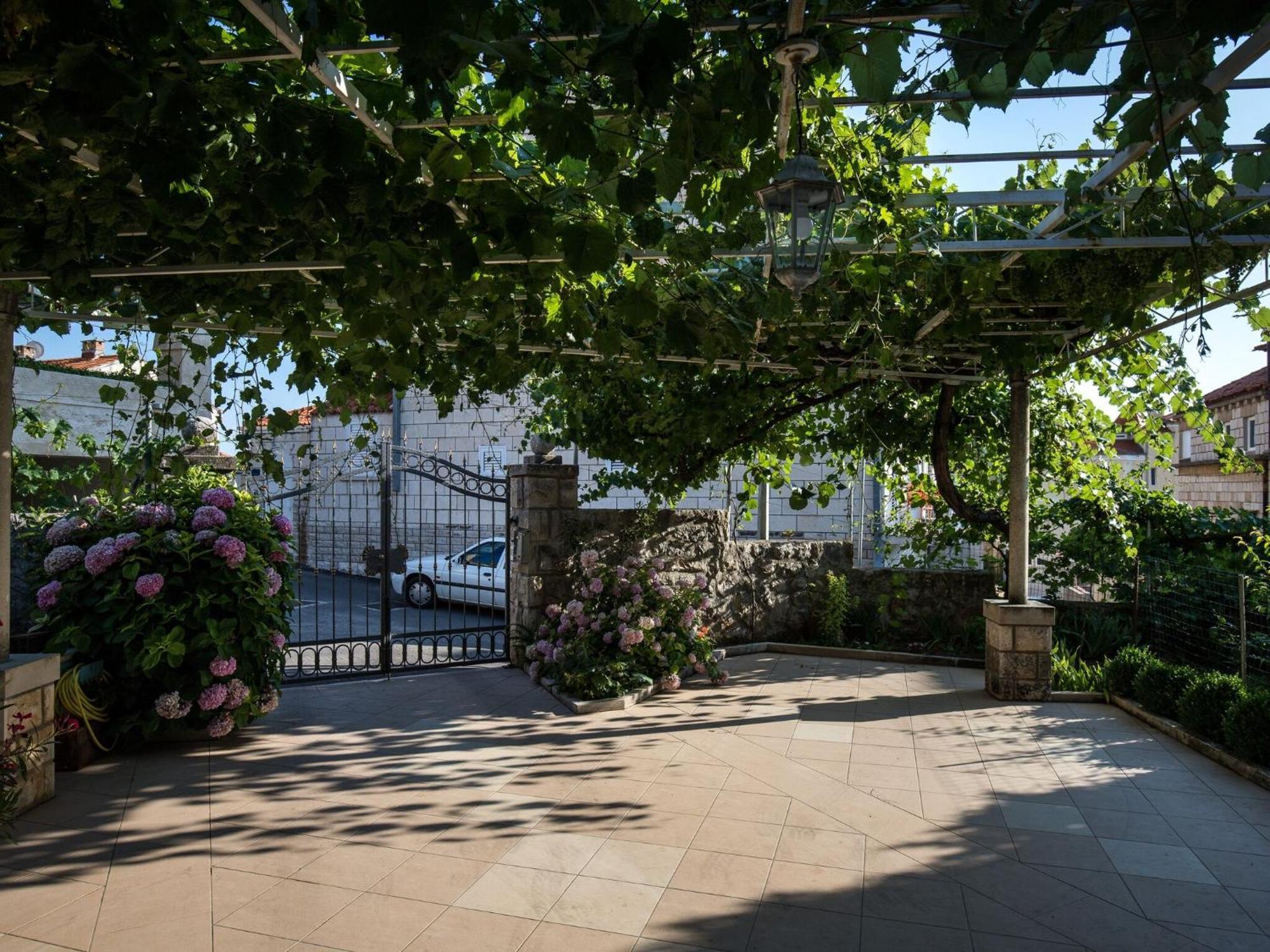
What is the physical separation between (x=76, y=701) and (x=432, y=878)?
102 inches

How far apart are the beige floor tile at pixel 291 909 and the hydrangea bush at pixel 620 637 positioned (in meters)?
3.16

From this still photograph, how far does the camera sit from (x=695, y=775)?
4898 millimetres

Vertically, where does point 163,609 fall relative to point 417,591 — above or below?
above

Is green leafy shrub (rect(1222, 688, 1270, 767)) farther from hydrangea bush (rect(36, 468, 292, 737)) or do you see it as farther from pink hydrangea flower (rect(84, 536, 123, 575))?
pink hydrangea flower (rect(84, 536, 123, 575))

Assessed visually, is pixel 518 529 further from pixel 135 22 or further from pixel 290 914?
pixel 135 22

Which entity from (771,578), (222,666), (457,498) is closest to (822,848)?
(222,666)

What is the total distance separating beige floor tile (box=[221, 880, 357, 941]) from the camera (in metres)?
3.14

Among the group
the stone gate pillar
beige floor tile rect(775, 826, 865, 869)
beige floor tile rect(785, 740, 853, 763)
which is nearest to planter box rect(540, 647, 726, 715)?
the stone gate pillar

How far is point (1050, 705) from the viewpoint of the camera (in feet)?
21.6

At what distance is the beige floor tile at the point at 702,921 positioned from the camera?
3090 millimetres

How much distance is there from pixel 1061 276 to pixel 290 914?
443 centimetres

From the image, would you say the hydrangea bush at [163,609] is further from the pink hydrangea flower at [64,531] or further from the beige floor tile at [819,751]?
the beige floor tile at [819,751]

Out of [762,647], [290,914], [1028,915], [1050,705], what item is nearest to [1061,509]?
[1050,705]

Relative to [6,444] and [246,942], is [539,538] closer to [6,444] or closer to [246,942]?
[6,444]
